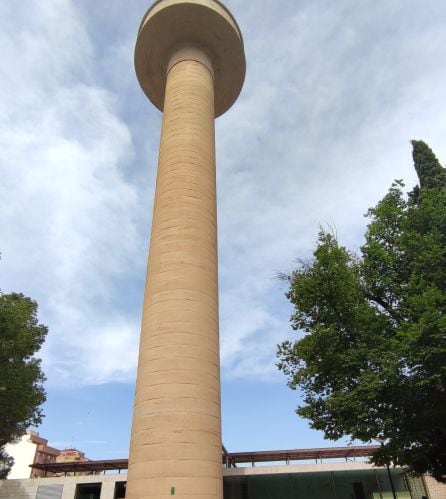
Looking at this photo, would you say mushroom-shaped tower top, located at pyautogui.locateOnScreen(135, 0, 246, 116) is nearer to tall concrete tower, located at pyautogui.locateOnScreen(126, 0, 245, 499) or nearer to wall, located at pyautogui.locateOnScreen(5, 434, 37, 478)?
tall concrete tower, located at pyautogui.locateOnScreen(126, 0, 245, 499)

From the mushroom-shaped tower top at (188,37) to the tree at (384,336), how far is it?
9.50m

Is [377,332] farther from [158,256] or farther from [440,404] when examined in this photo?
[158,256]

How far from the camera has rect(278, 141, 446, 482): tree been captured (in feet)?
46.8

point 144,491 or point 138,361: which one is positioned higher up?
point 138,361

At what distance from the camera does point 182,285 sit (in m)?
12.6

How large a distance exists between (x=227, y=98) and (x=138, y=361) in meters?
16.1

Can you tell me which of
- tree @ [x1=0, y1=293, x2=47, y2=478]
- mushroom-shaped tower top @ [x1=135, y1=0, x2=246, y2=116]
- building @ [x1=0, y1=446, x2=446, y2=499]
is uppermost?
mushroom-shaped tower top @ [x1=135, y1=0, x2=246, y2=116]

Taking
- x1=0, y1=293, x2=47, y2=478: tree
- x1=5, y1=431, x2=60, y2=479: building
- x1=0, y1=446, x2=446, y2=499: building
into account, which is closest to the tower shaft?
x1=0, y1=293, x2=47, y2=478: tree

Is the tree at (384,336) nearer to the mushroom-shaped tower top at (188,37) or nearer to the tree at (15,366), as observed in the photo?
the mushroom-shaped tower top at (188,37)

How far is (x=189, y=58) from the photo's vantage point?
1836cm

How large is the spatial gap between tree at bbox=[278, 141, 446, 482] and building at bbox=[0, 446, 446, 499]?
12.0 m

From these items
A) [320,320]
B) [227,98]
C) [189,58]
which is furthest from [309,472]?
[189,58]

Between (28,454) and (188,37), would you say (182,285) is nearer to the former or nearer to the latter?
(188,37)

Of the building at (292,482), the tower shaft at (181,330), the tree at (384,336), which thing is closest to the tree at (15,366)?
the building at (292,482)
